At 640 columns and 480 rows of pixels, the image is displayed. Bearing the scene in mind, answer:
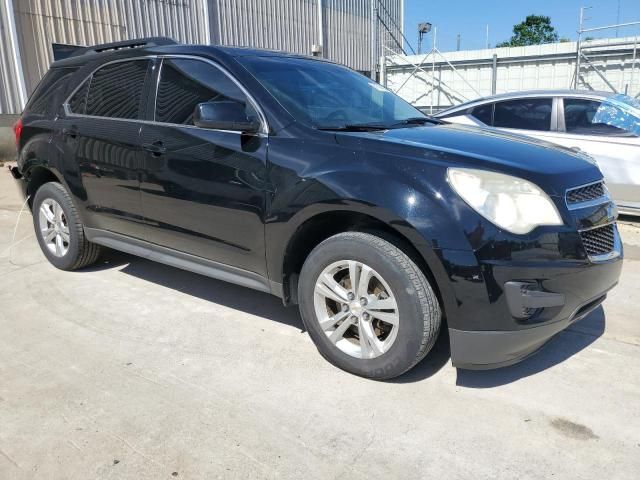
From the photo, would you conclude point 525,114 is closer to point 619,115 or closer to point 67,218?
point 619,115

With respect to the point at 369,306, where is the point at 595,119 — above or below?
above

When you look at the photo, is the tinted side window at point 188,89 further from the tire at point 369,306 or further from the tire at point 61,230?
the tire at point 61,230

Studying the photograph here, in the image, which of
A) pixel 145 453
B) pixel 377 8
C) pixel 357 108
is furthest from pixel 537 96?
pixel 377 8

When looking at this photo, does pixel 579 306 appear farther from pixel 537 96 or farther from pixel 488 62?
pixel 488 62

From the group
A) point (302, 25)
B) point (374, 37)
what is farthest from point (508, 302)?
point (374, 37)

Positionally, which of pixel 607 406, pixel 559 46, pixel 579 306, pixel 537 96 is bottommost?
pixel 607 406

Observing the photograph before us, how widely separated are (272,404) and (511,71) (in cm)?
1625

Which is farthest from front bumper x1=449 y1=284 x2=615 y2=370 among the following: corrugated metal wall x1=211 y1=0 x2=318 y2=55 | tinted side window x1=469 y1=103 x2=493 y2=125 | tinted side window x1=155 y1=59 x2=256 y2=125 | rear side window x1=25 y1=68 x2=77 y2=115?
corrugated metal wall x1=211 y1=0 x2=318 y2=55

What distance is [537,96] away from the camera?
6332 mm

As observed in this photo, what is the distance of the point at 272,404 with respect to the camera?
107 inches

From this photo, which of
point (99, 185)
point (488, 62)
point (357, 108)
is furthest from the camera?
point (488, 62)

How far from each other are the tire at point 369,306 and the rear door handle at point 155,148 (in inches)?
52.4

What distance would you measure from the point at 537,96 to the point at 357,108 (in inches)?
142

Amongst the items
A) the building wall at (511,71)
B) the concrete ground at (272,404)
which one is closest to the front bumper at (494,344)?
the concrete ground at (272,404)
